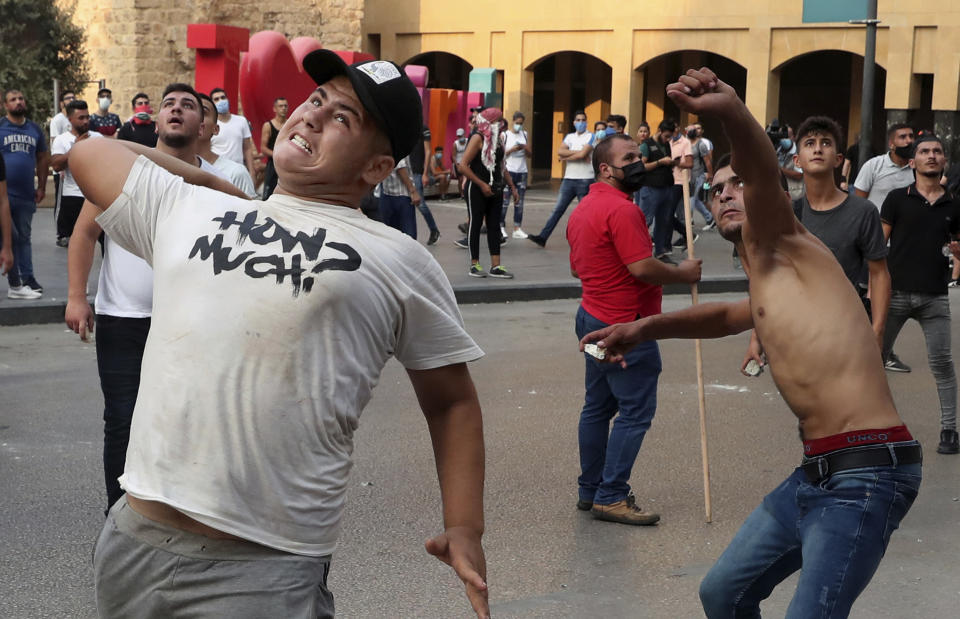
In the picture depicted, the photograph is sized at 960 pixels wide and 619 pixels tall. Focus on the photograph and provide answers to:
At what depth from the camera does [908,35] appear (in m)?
26.8

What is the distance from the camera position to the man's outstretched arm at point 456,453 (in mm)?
2566

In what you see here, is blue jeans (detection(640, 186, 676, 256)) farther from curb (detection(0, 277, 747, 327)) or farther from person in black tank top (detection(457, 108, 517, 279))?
Answer: person in black tank top (detection(457, 108, 517, 279))

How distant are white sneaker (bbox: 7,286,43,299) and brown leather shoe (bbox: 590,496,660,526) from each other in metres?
6.94

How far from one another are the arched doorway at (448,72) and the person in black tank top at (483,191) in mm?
24619

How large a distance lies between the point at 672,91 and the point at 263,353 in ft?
3.81

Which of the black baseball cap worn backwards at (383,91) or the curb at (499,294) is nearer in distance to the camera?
the black baseball cap worn backwards at (383,91)

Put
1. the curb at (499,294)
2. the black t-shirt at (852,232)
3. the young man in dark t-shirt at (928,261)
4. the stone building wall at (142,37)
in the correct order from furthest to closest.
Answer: the stone building wall at (142,37), the curb at (499,294), the young man in dark t-shirt at (928,261), the black t-shirt at (852,232)

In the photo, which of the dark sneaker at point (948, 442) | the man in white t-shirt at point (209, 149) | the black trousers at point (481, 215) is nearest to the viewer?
the man in white t-shirt at point (209, 149)

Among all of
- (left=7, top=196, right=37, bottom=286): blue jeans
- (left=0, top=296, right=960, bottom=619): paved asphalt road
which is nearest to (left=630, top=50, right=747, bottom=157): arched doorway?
(left=7, top=196, right=37, bottom=286): blue jeans

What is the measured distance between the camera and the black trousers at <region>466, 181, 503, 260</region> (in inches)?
513

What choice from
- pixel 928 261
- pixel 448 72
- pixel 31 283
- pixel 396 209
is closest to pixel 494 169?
pixel 396 209

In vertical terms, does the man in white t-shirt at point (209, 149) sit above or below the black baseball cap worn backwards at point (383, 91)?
below

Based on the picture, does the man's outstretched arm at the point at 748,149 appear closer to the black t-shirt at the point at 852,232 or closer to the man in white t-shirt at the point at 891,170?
the black t-shirt at the point at 852,232

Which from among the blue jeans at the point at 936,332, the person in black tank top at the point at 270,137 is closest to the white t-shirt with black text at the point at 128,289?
the blue jeans at the point at 936,332
